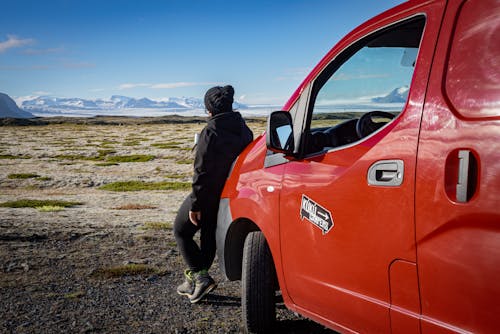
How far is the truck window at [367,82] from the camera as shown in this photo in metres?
3.15

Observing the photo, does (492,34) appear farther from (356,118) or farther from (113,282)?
(113,282)

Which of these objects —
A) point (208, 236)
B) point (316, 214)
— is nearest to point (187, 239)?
point (208, 236)

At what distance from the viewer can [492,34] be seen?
208cm

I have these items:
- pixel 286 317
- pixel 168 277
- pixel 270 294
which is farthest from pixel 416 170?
pixel 168 277

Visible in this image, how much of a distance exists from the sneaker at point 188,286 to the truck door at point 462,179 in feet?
11.1

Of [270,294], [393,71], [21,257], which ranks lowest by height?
[21,257]

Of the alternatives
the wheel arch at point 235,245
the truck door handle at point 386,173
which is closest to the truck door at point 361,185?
the truck door handle at point 386,173

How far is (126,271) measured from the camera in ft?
21.0

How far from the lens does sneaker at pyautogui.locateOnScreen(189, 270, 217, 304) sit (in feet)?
16.9

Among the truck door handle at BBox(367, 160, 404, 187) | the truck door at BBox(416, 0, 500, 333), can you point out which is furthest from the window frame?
the truck door at BBox(416, 0, 500, 333)

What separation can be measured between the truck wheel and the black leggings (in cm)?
107

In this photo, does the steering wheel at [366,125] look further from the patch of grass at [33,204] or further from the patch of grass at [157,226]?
the patch of grass at [33,204]

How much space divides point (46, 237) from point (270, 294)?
5761mm

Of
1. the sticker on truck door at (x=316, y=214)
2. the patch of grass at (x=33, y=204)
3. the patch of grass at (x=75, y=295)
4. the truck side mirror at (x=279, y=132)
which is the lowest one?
the patch of grass at (x=33, y=204)
